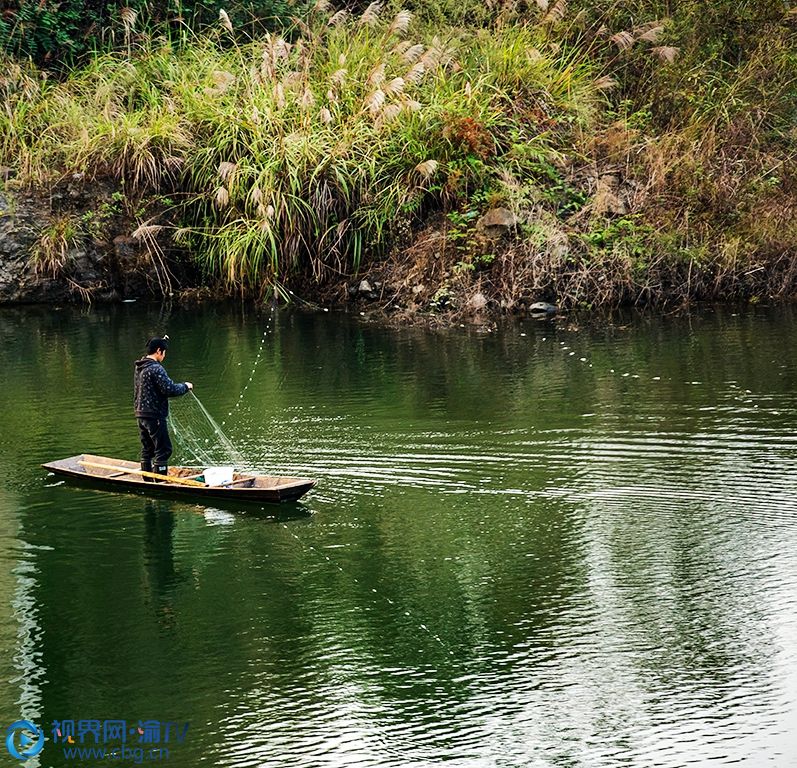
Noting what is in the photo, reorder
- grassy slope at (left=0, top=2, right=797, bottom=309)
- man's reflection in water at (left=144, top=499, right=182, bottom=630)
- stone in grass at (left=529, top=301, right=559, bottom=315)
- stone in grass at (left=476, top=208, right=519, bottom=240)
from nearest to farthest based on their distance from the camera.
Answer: man's reflection in water at (left=144, top=499, right=182, bottom=630), stone in grass at (left=529, top=301, right=559, bottom=315), stone in grass at (left=476, top=208, right=519, bottom=240), grassy slope at (left=0, top=2, right=797, bottom=309)

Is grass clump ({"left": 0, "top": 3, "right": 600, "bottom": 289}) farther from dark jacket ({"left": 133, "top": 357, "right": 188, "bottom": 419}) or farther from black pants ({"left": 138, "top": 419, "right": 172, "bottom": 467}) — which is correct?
black pants ({"left": 138, "top": 419, "right": 172, "bottom": 467})

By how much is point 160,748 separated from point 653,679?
2892 mm

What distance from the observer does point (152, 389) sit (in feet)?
39.0

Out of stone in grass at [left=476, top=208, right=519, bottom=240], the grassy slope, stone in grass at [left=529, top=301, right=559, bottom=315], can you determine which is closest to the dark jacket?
the grassy slope

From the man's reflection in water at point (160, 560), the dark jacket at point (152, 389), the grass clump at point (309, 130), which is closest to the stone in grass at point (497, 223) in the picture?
the grass clump at point (309, 130)

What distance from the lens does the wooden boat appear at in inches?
436

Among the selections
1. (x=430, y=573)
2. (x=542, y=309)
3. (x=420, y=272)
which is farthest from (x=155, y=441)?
(x=420, y=272)

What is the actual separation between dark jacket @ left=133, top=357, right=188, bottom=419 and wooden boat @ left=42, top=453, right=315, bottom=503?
548mm

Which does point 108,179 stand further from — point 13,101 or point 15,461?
point 15,461

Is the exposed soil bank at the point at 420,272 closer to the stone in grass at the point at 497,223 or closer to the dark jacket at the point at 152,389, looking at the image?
the stone in grass at the point at 497,223

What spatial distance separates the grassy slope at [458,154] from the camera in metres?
21.2

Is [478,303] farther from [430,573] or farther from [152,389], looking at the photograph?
[430,573]

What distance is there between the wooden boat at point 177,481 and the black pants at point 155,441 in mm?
143

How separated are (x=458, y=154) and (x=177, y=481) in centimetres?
1180
